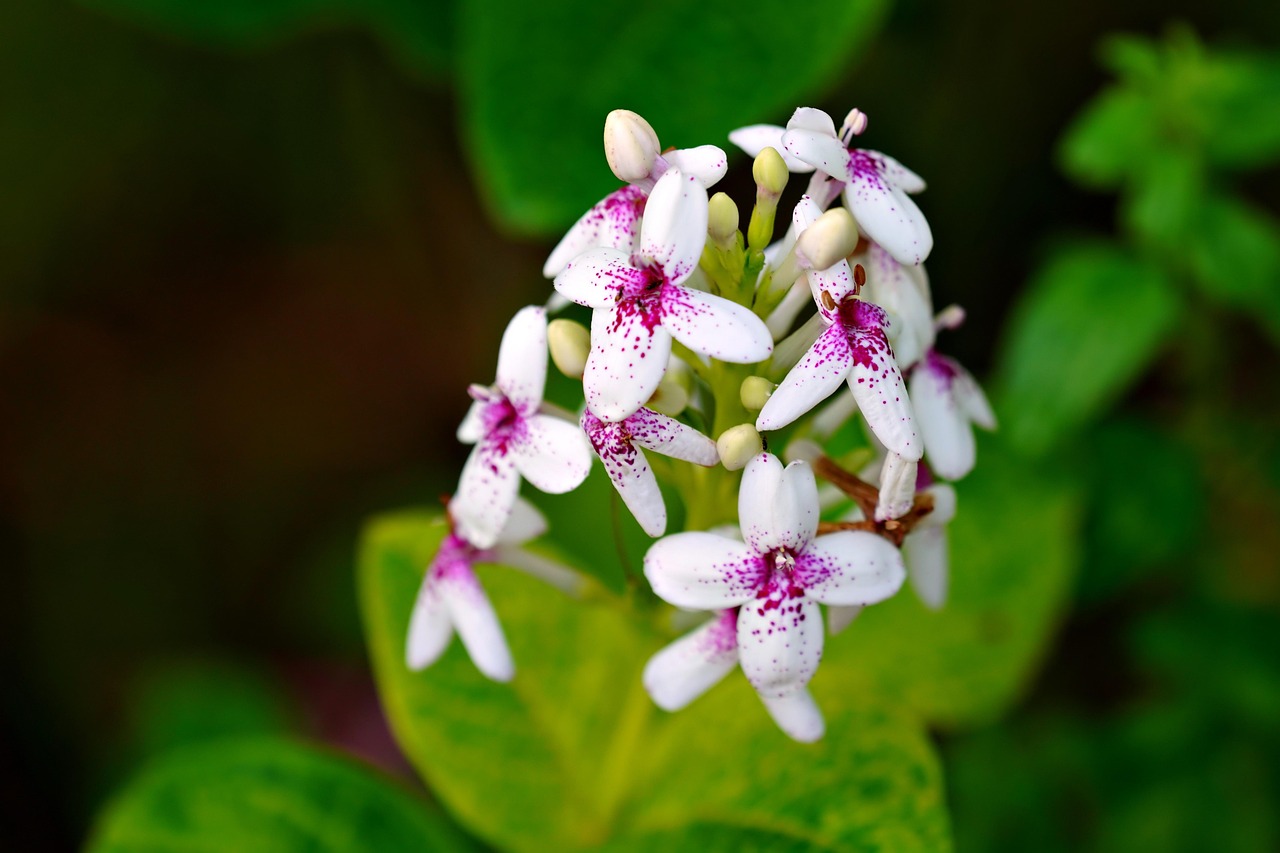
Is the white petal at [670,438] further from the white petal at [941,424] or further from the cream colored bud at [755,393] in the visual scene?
the white petal at [941,424]

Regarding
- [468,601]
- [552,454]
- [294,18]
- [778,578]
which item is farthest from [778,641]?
[294,18]

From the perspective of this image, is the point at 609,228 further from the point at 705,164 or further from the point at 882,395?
the point at 882,395

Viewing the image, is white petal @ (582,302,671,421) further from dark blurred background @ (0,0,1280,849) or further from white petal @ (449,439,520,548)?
dark blurred background @ (0,0,1280,849)

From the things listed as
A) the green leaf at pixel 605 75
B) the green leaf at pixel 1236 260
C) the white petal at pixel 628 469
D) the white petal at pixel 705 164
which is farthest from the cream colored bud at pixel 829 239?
the green leaf at pixel 1236 260

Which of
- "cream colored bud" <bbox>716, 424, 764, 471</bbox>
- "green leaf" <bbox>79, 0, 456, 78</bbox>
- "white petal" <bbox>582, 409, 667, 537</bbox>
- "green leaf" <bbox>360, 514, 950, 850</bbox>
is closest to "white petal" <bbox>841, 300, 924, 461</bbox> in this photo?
"cream colored bud" <bbox>716, 424, 764, 471</bbox>

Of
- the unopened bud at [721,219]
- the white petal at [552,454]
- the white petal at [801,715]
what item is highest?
the unopened bud at [721,219]

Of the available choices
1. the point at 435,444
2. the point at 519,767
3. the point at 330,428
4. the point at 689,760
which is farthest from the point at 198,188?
the point at 689,760
